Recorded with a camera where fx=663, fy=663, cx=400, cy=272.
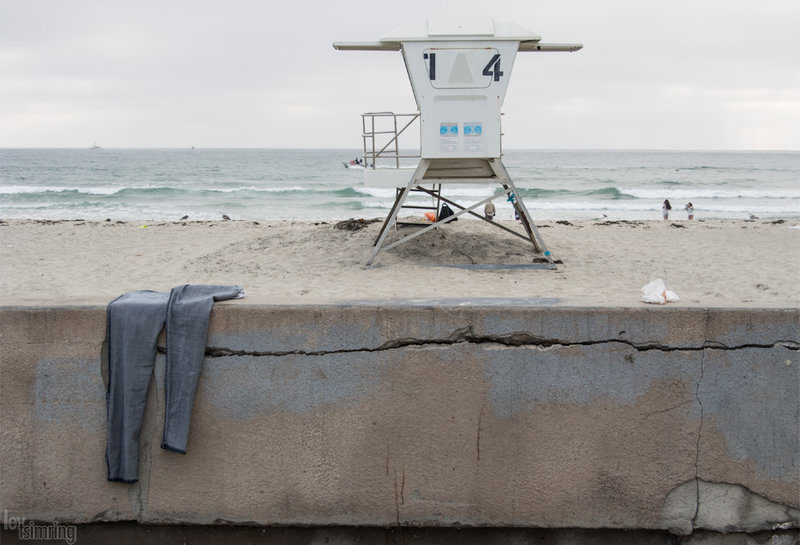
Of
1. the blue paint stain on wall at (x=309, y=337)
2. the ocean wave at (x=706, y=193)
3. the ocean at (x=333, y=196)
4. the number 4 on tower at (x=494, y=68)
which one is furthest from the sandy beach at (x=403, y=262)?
the ocean wave at (x=706, y=193)

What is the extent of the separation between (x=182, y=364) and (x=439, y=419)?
4.67ft

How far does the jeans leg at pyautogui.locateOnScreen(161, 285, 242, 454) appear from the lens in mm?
3566

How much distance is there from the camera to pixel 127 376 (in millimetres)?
3557

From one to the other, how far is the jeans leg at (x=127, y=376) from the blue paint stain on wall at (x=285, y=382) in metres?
0.33

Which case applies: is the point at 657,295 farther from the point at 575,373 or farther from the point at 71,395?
the point at 71,395

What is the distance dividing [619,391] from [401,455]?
49.0 inches

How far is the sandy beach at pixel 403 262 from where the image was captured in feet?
19.3

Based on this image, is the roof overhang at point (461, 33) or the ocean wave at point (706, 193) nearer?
the roof overhang at point (461, 33)

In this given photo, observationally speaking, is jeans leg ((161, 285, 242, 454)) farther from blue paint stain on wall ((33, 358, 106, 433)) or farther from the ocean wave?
the ocean wave

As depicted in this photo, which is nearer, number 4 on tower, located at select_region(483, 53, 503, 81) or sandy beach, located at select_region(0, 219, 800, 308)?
sandy beach, located at select_region(0, 219, 800, 308)

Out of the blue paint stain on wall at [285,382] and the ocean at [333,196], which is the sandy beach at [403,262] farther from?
the ocean at [333,196]

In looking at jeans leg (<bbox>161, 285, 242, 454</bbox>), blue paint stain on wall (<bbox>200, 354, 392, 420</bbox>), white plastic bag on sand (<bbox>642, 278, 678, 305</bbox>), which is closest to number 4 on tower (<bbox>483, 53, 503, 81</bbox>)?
white plastic bag on sand (<bbox>642, 278, 678, 305</bbox>)

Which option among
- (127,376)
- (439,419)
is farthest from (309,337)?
(127,376)

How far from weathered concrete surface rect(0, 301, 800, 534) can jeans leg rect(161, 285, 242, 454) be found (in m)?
0.08
